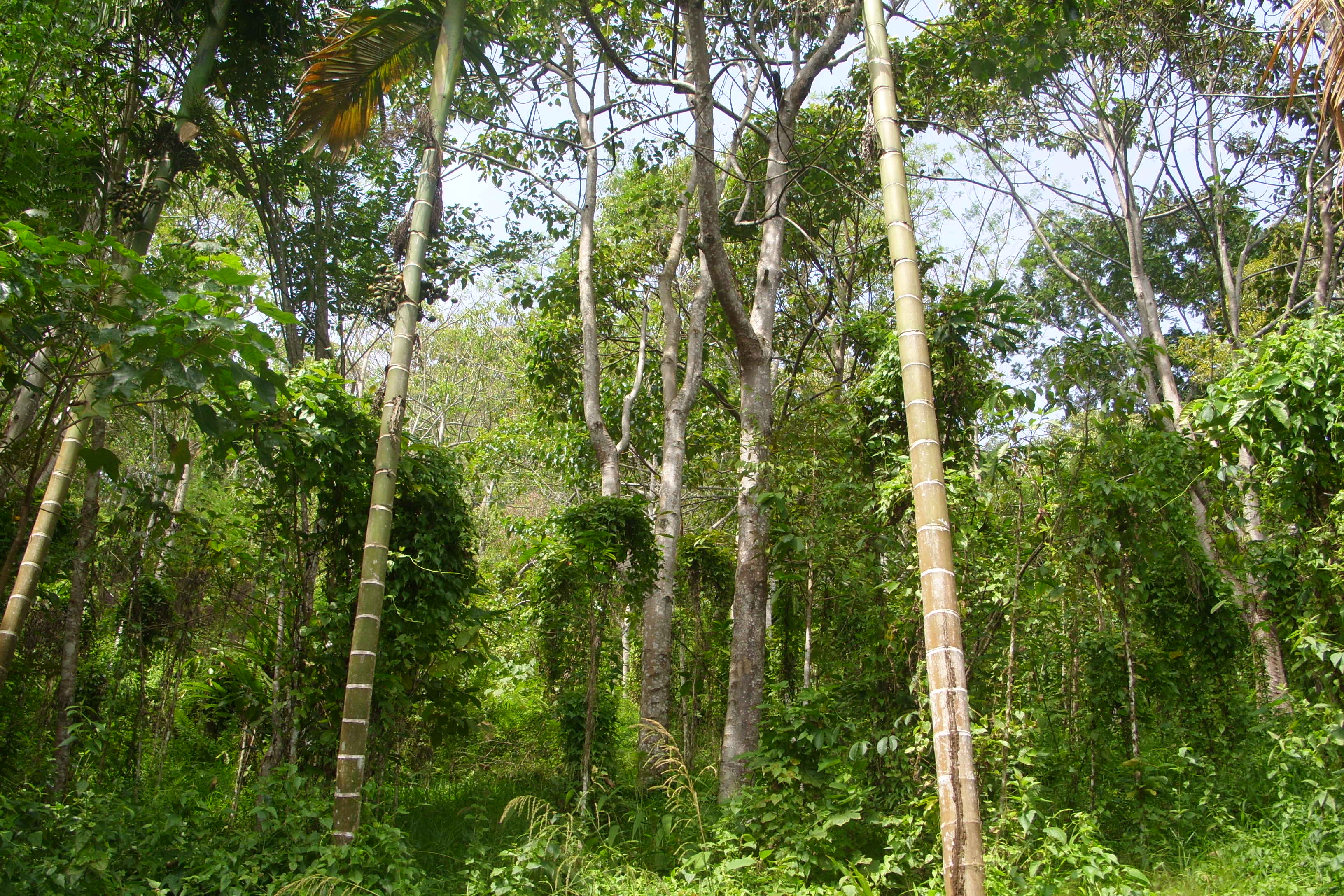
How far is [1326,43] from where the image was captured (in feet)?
13.3

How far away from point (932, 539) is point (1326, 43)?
3096mm

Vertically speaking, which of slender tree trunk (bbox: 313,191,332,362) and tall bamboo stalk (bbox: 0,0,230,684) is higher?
slender tree trunk (bbox: 313,191,332,362)

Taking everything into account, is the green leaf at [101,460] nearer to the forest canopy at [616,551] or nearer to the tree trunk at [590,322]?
the forest canopy at [616,551]

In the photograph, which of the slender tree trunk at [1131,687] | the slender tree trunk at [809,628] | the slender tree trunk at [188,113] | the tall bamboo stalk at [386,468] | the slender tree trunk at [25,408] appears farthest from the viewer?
the slender tree trunk at [809,628]

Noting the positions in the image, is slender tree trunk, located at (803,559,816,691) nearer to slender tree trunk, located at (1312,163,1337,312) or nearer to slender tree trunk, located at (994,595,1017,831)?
slender tree trunk, located at (994,595,1017,831)

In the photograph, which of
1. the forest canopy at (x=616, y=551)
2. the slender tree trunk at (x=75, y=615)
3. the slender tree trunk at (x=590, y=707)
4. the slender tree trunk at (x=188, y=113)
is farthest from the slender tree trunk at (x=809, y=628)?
the slender tree trunk at (x=188, y=113)

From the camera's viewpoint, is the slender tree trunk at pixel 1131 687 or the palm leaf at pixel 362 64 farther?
the slender tree trunk at pixel 1131 687

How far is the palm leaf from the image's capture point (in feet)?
17.6

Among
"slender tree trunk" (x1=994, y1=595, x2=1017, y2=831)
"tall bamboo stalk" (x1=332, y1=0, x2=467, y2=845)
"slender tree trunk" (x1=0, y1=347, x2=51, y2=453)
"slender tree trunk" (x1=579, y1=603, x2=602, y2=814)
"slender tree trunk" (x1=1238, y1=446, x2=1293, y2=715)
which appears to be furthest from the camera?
"slender tree trunk" (x1=1238, y1=446, x2=1293, y2=715)

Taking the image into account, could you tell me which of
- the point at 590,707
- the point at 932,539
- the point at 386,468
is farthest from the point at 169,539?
the point at 932,539

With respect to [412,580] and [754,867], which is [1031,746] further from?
[412,580]

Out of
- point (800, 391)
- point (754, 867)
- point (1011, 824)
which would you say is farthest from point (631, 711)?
point (1011, 824)

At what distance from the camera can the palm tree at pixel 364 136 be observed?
4547mm

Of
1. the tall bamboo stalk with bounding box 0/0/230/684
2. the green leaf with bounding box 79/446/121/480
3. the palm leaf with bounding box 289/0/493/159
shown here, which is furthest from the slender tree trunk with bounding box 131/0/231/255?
the green leaf with bounding box 79/446/121/480
